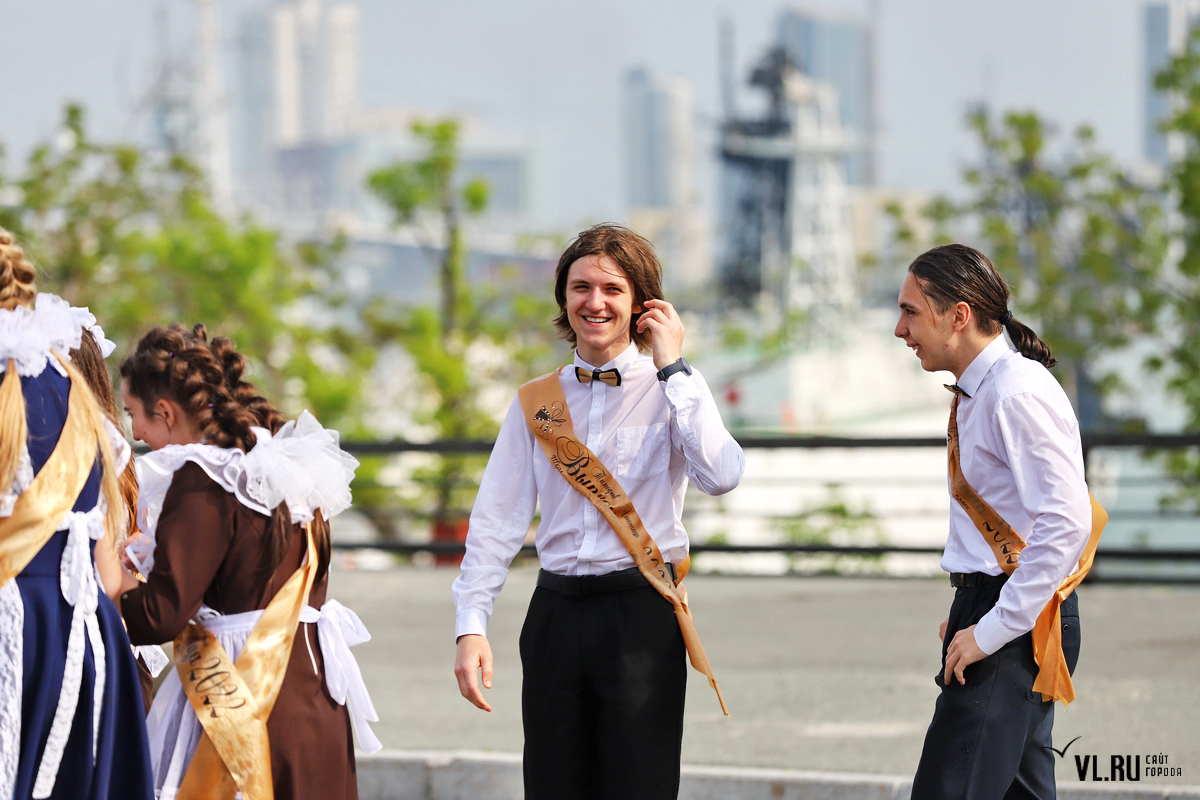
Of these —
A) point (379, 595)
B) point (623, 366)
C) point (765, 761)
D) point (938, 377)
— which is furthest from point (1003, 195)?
point (938, 377)

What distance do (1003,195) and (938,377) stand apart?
32.1 metres

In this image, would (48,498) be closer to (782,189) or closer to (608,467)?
(608,467)

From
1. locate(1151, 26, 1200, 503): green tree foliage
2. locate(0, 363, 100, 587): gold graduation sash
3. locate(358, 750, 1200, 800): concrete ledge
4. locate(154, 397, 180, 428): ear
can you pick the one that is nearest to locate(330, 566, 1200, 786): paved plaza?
locate(358, 750, 1200, 800): concrete ledge

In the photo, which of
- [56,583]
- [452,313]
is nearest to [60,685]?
[56,583]

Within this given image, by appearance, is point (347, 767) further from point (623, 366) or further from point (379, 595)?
point (379, 595)

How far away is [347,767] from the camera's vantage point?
11.0ft

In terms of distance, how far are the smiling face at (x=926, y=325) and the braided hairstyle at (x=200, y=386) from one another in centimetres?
171

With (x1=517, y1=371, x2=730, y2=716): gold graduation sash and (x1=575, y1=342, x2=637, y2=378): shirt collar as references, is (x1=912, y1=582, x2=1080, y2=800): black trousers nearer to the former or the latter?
(x1=517, y1=371, x2=730, y2=716): gold graduation sash

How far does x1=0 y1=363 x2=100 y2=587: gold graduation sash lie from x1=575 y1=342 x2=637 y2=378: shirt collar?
124cm

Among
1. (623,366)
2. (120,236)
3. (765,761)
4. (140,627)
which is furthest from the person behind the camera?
(120,236)

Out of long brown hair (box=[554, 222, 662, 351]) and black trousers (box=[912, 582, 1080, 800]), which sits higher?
long brown hair (box=[554, 222, 662, 351])

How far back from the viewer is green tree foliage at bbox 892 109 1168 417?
14.7m

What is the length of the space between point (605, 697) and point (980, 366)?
1.26 m

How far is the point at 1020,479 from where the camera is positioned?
9.41 feet
